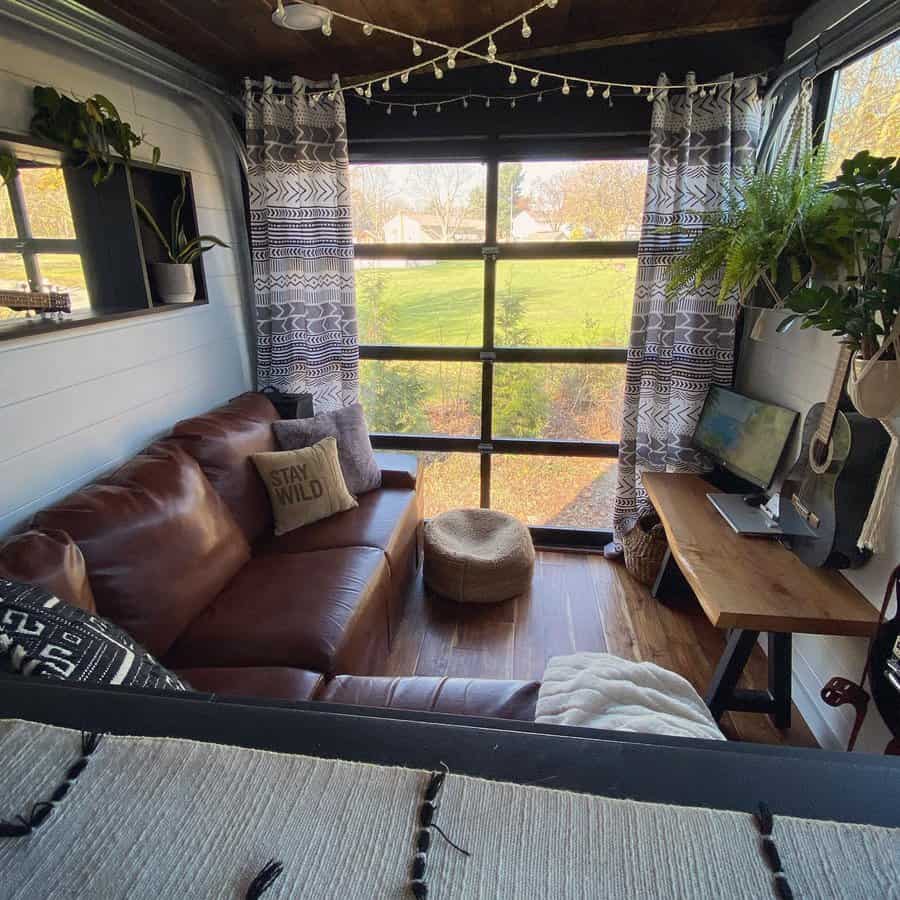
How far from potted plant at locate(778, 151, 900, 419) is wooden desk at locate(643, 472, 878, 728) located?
547mm

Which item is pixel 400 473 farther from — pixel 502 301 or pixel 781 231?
pixel 781 231

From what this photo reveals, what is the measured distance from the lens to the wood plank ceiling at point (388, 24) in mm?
1863

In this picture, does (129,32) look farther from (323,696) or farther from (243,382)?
(323,696)

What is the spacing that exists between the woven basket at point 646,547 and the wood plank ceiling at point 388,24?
6.91ft

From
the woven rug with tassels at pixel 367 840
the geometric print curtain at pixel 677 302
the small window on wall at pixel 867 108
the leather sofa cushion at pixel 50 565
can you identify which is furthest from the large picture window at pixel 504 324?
the woven rug with tassels at pixel 367 840

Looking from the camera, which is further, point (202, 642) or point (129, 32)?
point (129, 32)

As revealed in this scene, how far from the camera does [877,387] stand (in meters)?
1.34

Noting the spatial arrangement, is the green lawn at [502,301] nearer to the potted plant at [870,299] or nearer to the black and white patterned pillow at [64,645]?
the potted plant at [870,299]

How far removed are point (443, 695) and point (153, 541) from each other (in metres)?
0.98

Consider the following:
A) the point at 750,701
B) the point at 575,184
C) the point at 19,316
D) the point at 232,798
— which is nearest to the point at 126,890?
the point at 232,798

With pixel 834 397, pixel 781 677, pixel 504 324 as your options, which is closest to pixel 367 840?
pixel 834 397

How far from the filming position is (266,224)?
2629 millimetres

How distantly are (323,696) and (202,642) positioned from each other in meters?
0.45

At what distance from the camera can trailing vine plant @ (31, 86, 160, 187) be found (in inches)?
64.6
